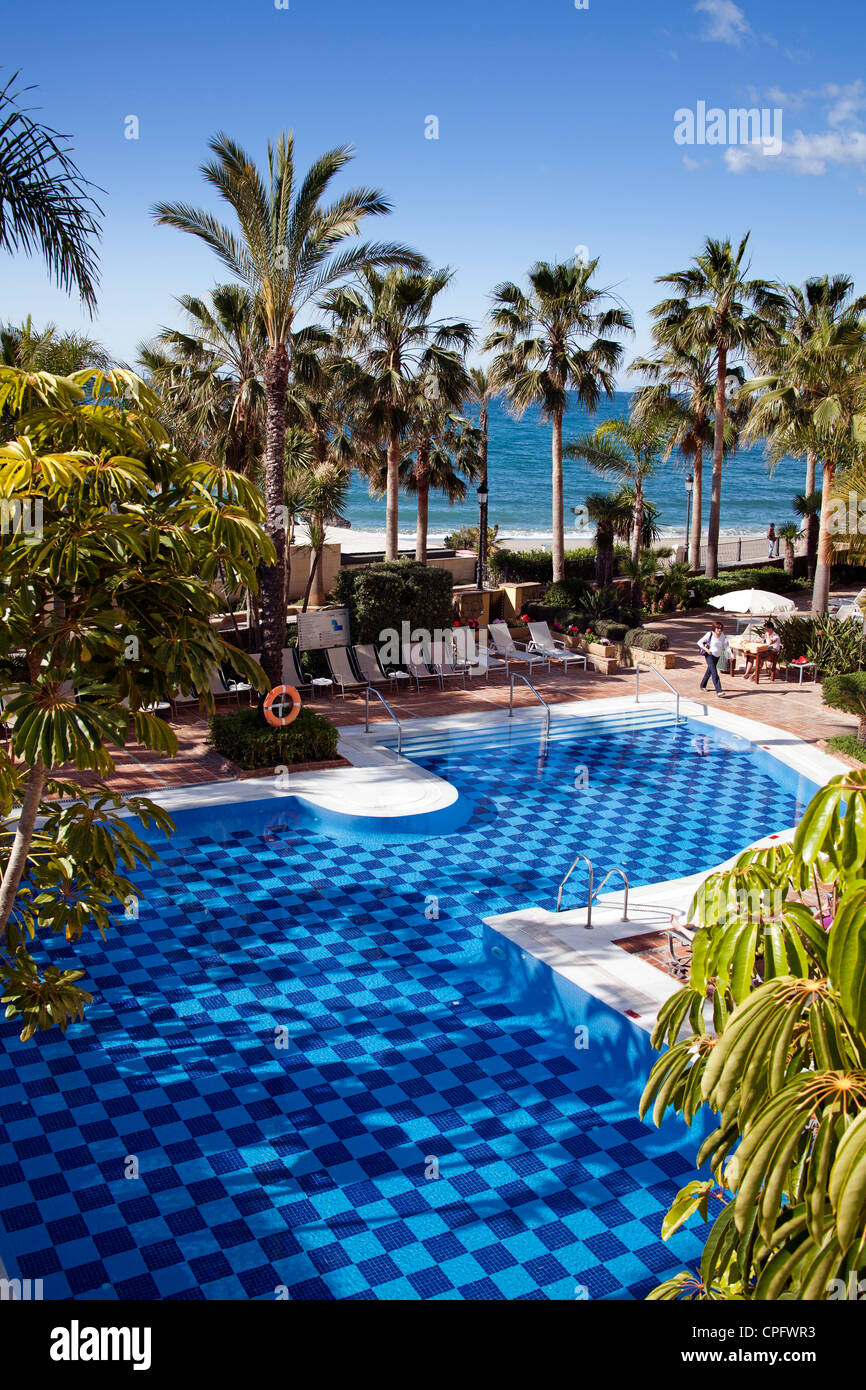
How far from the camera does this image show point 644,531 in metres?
28.1

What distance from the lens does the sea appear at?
80750 millimetres

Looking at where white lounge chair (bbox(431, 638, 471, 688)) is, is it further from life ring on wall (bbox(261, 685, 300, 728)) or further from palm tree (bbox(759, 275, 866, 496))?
palm tree (bbox(759, 275, 866, 496))

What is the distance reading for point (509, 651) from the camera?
71.7ft

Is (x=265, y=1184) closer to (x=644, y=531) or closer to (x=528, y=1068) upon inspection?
(x=528, y=1068)

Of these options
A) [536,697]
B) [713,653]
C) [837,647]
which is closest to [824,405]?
[837,647]

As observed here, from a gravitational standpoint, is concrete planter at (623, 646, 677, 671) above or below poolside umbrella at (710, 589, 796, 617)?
below

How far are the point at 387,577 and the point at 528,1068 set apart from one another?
41.4ft

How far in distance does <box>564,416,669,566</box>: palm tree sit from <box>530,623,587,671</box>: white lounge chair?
5228 millimetres

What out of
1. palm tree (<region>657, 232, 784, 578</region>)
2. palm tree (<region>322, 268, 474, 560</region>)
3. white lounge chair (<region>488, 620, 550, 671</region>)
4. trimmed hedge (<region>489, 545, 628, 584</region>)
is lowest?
white lounge chair (<region>488, 620, 550, 671</region>)

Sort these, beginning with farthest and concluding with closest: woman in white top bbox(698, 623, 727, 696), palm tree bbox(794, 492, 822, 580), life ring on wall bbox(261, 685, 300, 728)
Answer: palm tree bbox(794, 492, 822, 580)
woman in white top bbox(698, 623, 727, 696)
life ring on wall bbox(261, 685, 300, 728)

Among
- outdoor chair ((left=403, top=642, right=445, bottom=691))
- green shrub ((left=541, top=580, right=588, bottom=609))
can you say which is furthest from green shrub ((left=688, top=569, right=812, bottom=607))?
outdoor chair ((left=403, top=642, right=445, bottom=691))

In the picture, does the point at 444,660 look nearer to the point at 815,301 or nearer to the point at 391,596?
the point at 391,596

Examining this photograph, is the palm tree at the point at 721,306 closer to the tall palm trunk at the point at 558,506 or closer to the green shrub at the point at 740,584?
the green shrub at the point at 740,584
